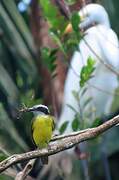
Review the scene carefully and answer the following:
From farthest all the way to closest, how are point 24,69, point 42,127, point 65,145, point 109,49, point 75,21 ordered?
point 24,69 → point 109,49 → point 75,21 → point 42,127 → point 65,145

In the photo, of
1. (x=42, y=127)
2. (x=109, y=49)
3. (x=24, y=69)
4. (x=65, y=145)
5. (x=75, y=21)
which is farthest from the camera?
(x=24, y=69)

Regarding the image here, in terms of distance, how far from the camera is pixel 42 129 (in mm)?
1734

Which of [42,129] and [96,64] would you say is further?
[96,64]

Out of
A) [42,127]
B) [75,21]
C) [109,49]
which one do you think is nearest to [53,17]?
[75,21]

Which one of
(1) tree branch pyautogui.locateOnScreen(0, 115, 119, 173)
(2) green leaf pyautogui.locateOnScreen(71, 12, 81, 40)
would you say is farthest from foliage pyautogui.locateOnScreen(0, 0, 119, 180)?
(1) tree branch pyautogui.locateOnScreen(0, 115, 119, 173)

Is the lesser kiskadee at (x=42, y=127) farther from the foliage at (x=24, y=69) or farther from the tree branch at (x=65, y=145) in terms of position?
the foliage at (x=24, y=69)

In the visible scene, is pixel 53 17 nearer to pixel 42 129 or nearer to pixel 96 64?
pixel 42 129

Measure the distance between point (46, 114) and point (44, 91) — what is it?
206cm

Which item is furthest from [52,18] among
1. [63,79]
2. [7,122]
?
[63,79]

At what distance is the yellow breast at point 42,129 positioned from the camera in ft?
5.65

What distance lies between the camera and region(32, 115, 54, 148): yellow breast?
67.8 inches

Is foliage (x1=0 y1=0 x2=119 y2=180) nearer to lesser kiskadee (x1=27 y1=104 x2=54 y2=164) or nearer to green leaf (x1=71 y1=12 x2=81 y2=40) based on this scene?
green leaf (x1=71 y1=12 x2=81 y2=40)

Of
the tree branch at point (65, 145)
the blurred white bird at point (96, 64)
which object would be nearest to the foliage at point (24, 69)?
the blurred white bird at point (96, 64)

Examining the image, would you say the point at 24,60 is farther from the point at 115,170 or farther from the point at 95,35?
the point at 115,170
